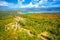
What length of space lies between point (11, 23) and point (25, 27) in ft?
0.87

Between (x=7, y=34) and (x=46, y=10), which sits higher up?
(x=46, y=10)

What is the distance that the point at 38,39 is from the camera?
2166mm

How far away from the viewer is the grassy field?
7.15 ft

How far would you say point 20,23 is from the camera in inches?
88.4

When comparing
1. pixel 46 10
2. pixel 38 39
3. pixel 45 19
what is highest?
pixel 46 10

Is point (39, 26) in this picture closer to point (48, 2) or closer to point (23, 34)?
point (23, 34)

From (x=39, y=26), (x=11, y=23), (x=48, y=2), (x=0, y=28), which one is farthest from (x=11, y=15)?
(x=48, y=2)

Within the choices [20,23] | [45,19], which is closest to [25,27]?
[20,23]

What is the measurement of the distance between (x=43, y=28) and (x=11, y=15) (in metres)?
0.64

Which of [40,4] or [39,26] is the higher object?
[40,4]

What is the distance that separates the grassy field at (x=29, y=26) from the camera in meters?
2.18

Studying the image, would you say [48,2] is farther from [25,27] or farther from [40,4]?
[25,27]

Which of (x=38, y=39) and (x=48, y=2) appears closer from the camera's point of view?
(x=38, y=39)

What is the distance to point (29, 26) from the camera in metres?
2.24
